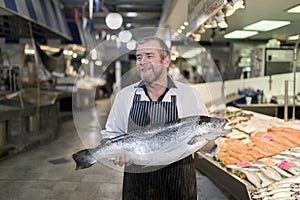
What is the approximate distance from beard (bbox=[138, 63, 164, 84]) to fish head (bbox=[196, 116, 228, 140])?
32cm

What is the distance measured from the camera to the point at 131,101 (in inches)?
67.4

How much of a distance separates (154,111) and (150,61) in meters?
0.28

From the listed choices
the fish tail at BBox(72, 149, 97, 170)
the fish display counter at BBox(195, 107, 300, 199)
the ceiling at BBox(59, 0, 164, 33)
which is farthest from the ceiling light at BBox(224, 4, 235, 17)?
the ceiling at BBox(59, 0, 164, 33)

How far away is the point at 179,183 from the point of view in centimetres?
185

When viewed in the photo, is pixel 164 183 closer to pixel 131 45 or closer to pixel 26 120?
pixel 131 45

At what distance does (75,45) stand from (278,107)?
820cm

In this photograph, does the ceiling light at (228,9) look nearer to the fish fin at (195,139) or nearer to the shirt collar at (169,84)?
the shirt collar at (169,84)

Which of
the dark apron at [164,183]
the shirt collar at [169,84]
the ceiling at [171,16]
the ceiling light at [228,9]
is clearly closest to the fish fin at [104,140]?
the dark apron at [164,183]

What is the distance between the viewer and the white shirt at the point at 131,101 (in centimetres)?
168

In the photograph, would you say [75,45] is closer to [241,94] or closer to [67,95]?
[67,95]

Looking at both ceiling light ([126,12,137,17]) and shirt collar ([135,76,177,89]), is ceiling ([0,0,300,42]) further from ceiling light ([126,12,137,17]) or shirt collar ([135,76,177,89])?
shirt collar ([135,76,177,89])

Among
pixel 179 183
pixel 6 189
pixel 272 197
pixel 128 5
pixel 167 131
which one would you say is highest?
pixel 128 5

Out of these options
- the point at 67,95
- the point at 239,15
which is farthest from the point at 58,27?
the point at 239,15

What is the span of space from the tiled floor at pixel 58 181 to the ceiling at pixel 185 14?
202 centimetres
